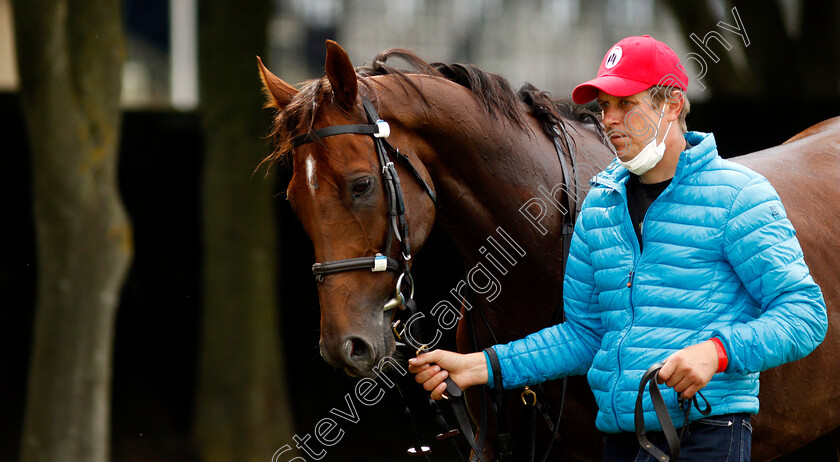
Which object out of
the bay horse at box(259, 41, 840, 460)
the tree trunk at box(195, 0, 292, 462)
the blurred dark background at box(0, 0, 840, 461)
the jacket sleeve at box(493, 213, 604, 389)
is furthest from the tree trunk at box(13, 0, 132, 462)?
the jacket sleeve at box(493, 213, 604, 389)

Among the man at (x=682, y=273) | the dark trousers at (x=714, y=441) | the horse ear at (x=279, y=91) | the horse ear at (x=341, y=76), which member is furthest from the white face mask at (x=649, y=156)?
the horse ear at (x=279, y=91)

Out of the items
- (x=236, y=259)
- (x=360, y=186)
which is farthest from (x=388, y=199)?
(x=236, y=259)

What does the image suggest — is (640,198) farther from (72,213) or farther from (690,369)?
(72,213)

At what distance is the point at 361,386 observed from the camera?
5199 mm

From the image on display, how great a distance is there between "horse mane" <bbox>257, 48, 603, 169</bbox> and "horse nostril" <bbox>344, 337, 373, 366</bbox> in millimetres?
590

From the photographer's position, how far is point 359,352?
2299 mm

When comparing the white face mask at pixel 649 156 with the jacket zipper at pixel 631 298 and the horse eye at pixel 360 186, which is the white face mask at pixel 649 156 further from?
the horse eye at pixel 360 186

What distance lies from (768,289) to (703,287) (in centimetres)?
15

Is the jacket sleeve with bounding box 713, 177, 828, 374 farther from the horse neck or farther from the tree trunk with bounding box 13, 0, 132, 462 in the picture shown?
the tree trunk with bounding box 13, 0, 132, 462

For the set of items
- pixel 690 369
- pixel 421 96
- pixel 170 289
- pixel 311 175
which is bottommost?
pixel 690 369

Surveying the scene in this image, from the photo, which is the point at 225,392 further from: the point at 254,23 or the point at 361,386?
the point at 254,23

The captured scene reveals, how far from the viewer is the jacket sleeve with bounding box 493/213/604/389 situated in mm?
2334

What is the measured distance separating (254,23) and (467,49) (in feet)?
18.5

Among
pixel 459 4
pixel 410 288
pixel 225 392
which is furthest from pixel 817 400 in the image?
pixel 459 4
